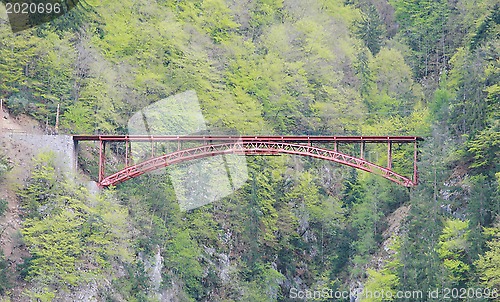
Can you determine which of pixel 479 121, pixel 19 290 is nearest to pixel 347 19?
pixel 479 121

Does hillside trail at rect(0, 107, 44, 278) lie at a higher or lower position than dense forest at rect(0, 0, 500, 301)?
higher

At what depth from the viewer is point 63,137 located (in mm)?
44875

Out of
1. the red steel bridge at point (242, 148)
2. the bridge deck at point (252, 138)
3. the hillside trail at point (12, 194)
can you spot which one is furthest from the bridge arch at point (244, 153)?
the hillside trail at point (12, 194)

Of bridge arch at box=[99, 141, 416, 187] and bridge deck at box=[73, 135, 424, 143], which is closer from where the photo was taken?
bridge deck at box=[73, 135, 424, 143]

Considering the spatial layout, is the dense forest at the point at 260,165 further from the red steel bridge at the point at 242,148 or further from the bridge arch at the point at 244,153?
the red steel bridge at the point at 242,148

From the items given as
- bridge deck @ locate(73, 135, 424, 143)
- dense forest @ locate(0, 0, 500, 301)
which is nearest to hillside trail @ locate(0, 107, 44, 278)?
dense forest @ locate(0, 0, 500, 301)

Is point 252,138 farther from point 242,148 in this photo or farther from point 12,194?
point 12,194

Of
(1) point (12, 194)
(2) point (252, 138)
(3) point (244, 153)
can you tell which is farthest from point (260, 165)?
(1) point (12, 194)

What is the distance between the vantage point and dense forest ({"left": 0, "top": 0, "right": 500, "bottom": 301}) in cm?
4341

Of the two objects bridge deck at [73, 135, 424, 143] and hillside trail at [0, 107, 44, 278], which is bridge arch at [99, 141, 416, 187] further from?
hillside trail at [0, 107, 44, 278]

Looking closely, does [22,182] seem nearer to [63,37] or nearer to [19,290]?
[19,290]

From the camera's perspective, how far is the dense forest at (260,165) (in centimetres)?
4341

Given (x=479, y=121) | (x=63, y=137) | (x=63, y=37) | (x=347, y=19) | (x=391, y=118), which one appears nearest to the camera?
(x=63, y=137)

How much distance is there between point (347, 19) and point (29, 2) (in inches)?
1187
